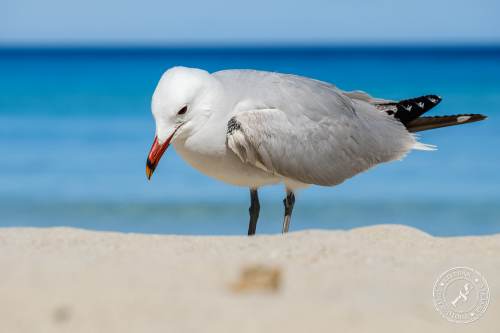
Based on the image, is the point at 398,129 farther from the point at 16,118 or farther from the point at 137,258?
the point at 16,118

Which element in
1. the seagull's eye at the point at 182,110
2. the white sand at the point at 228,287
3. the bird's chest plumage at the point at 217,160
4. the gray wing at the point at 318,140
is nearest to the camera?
the white sand at the point at 228,287

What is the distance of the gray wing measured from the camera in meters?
5.52

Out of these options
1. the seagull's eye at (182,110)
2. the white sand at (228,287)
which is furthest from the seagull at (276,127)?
the white sand at (228,287)

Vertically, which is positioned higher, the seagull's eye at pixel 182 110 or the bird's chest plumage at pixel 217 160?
the seagull's eye at pixel 182 110

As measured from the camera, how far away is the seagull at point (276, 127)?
17.0 ft

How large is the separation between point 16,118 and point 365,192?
36.6 feet

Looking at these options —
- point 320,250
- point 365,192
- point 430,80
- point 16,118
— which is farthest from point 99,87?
point 320,250

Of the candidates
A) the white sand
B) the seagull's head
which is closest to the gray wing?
the seagull's head

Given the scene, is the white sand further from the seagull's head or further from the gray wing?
the gray wing

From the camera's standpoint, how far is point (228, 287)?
12.0ft

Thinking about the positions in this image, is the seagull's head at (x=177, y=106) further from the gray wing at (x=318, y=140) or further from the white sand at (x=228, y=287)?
the white sand at (x=228, y=287)

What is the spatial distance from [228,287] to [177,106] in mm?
1658

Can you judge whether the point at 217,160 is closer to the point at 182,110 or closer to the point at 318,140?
the point at 182,110

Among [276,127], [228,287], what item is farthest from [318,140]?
[228,287]
